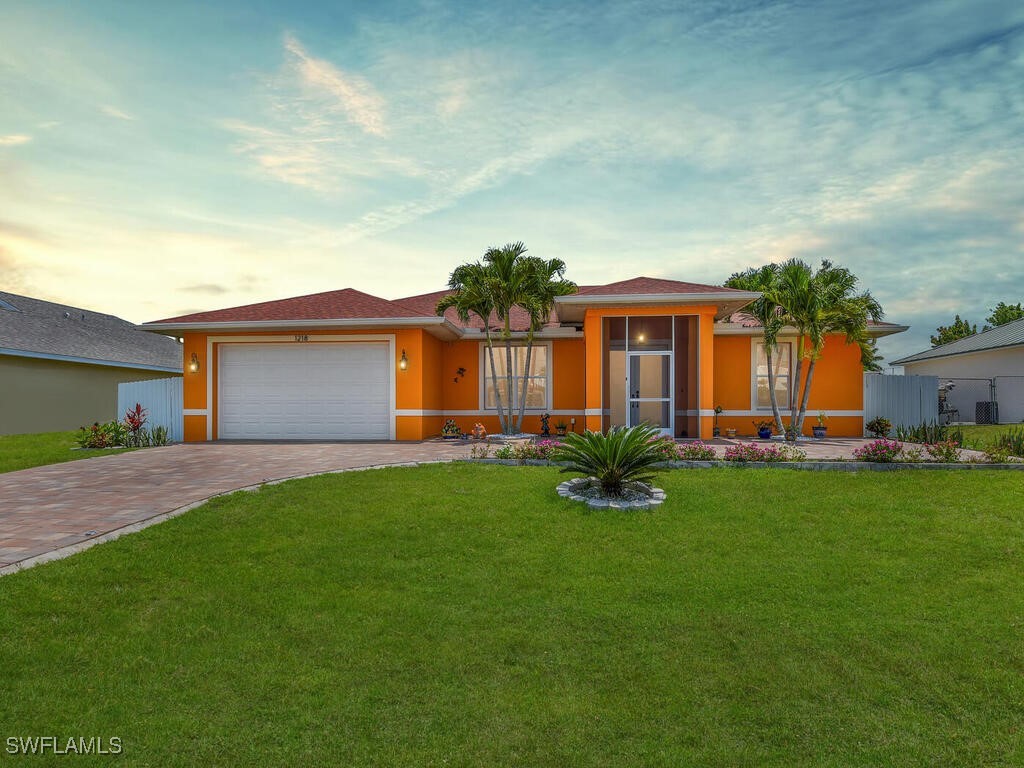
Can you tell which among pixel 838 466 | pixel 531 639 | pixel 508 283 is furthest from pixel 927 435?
pixel 531 639

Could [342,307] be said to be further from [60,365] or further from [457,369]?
[60,365]

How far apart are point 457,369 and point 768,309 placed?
30.2 ft

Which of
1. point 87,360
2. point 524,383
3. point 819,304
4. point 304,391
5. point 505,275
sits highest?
point 505,275

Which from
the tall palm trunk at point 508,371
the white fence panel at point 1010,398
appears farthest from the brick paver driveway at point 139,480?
the white fence panel at point 1010,398

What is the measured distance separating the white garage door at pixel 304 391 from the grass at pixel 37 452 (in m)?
3.26

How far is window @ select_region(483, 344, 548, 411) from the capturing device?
17.0 meters

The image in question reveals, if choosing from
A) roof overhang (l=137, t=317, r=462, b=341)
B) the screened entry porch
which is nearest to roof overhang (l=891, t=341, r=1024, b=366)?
the screened entry porch

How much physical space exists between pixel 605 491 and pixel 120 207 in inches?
501

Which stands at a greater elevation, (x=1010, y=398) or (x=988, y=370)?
(x=988, y=370)

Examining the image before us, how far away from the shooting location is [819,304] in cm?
1343

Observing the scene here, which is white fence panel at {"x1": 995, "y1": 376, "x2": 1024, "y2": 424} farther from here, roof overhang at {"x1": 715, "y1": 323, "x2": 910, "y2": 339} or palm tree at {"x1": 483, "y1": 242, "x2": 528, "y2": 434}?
palm tree at {"x1": 483, "y1": 242, "x2": 528, "y2": 434}

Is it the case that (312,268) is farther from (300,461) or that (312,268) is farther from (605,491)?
(605,491)

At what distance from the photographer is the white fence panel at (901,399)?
16.2m

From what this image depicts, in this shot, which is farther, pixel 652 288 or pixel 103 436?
pixel 103 436
